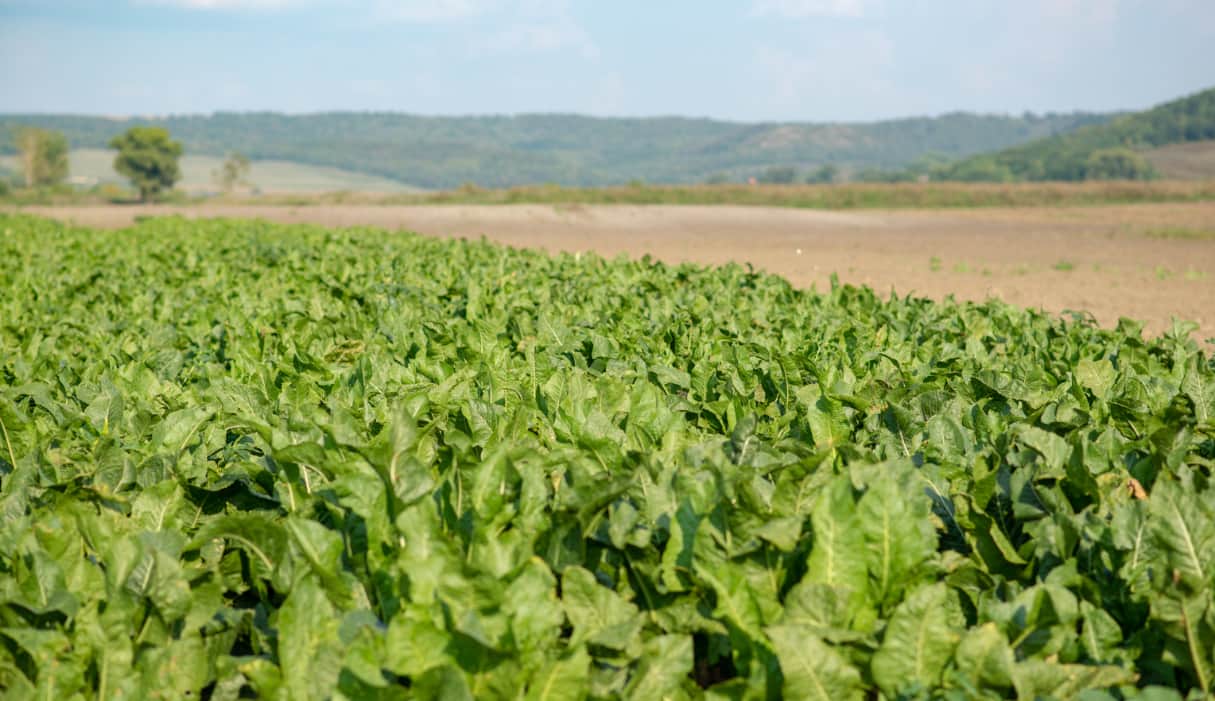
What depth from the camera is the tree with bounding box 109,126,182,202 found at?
117 metres

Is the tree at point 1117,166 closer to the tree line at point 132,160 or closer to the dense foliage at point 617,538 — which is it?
the tree line at point 132,160

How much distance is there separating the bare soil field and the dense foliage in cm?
561

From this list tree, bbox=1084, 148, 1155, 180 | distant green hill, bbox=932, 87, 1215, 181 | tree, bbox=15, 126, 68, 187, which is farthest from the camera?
tree, bbox=15, 126, 68, 187

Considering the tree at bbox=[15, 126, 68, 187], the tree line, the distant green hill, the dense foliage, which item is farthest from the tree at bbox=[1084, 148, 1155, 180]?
the tree at bbox=[15, 126, 68, 187]

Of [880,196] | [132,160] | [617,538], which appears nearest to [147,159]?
[132,160]

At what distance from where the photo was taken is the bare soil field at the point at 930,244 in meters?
17.0

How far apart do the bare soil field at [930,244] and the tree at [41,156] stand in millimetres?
82084

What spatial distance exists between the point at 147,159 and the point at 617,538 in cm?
13173

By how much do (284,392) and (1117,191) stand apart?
77811mm

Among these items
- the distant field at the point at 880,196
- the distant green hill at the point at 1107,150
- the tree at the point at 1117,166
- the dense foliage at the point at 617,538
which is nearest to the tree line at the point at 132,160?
the distant field at the point at 880,196

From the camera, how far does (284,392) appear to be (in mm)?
3895

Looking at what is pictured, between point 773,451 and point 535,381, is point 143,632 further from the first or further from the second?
point 535,381

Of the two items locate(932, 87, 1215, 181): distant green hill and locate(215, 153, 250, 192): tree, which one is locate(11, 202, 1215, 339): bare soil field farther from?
locate(215, 153, 250, 192): tree

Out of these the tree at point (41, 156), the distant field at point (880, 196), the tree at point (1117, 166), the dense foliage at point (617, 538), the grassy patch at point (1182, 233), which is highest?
the tree at point (41, 156)
